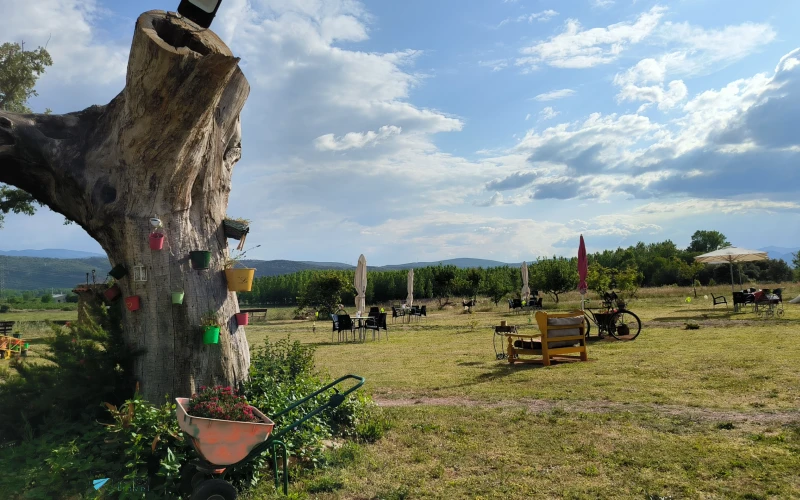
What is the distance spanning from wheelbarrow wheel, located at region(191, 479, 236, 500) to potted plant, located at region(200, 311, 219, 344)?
1.28 metres

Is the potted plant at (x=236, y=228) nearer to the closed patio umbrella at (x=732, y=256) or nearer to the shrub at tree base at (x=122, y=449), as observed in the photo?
the shrub at tree base at (x=122, y=449)

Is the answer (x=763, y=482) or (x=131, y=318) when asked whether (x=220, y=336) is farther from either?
(x=763, y=482)

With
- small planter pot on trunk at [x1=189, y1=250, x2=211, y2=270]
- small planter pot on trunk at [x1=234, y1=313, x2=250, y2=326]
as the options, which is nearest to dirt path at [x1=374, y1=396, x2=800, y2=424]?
small planter pot on trunk at [x1=234, y1=313, x2=250, y2=326]

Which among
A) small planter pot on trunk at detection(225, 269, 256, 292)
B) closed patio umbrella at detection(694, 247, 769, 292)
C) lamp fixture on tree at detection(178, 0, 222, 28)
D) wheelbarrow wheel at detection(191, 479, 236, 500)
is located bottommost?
wheelbarrow wheel at detection(191, 479, 236, 500)

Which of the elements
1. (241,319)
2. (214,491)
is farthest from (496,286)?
(214,491)

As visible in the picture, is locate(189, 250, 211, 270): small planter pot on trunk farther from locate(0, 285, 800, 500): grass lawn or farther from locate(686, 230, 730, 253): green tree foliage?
locate(686, 230, 730, 253): green tree foliage

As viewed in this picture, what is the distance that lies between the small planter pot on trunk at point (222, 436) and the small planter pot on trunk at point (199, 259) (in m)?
1.44

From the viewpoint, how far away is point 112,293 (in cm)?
445

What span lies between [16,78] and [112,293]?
45.3ft

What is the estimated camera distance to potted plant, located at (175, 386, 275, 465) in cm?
296

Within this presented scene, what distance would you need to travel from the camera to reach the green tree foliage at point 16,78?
14078mm

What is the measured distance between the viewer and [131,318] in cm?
429

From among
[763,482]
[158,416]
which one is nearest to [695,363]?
[763,482]

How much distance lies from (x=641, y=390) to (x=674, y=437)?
81.7 inches
